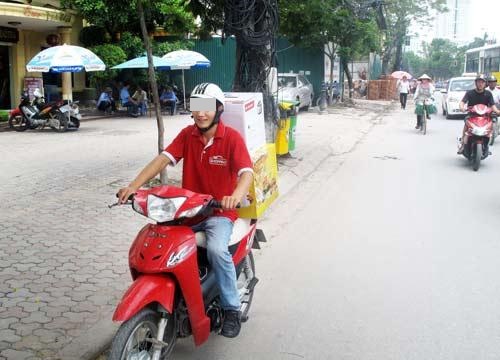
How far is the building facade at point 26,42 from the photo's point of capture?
17.7m

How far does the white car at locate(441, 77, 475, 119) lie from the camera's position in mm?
21516

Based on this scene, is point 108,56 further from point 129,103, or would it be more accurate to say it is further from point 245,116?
point 245,116

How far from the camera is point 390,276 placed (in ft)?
16.5

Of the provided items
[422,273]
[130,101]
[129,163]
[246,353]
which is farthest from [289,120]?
[130,101]

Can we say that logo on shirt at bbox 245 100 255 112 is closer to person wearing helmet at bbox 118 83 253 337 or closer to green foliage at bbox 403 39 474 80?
person wearing helmet at bbox 118 83 253 337

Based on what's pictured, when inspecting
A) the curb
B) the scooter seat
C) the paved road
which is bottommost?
the paved road

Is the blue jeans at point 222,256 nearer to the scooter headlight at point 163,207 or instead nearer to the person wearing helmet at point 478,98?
the scooter headlight at point 163,207

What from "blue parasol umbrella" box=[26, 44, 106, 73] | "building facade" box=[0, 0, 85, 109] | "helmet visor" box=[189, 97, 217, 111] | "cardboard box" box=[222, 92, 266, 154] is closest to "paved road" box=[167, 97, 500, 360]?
"cardboard box" box=[222, 92, 266, 154]

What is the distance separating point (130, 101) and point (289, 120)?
11.4 meters

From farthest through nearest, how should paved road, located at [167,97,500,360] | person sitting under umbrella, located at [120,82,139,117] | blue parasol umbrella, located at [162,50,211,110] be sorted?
person sitting under umbrella, located at [120,82,139,117]
blue parasol umbrella, located at [162,50,211,110]
paved road, located at [167,97,500,360]

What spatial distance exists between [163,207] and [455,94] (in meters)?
20.6

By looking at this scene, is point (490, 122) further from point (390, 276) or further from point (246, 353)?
point (246, 353)

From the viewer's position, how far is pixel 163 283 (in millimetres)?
2975

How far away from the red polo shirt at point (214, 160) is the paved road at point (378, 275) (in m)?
1.00
